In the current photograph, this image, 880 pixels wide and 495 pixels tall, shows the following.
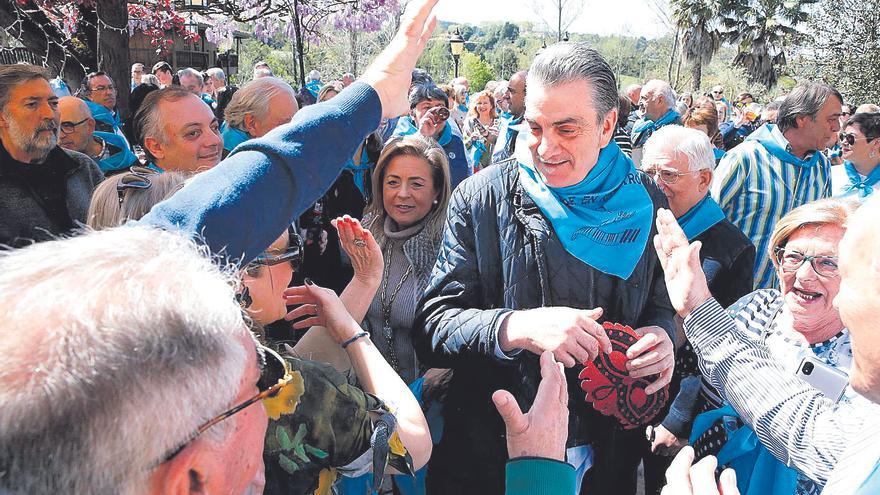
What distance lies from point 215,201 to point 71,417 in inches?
21.1

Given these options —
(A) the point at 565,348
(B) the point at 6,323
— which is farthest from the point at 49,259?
(A) the point at 565,348

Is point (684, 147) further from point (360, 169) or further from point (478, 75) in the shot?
point (478, 75)

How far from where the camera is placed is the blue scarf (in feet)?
21.3

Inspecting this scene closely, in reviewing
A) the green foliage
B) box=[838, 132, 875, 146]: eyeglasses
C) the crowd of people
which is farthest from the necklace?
the green foliage

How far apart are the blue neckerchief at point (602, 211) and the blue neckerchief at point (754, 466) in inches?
24.4

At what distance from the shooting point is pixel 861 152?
4.72 meters

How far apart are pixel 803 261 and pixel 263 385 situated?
5.60 ft

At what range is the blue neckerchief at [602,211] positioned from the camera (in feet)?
6.29

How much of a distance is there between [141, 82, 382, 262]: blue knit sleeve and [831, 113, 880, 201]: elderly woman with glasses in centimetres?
450

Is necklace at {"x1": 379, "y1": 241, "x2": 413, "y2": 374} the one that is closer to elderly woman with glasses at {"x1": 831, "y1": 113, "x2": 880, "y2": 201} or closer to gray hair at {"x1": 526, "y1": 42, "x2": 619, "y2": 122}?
gray hair at {"x1": 526, "y1": 42, "x2": 619, "y2": 122}

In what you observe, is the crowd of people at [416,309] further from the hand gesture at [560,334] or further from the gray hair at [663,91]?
the gray hair at [663,91]

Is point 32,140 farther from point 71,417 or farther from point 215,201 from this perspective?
point 71,417

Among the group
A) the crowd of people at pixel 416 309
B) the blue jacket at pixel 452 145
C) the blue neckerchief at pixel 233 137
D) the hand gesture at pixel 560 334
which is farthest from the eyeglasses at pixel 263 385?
the blue jacket at pixel 452 145

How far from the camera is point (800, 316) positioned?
77.0 inches
